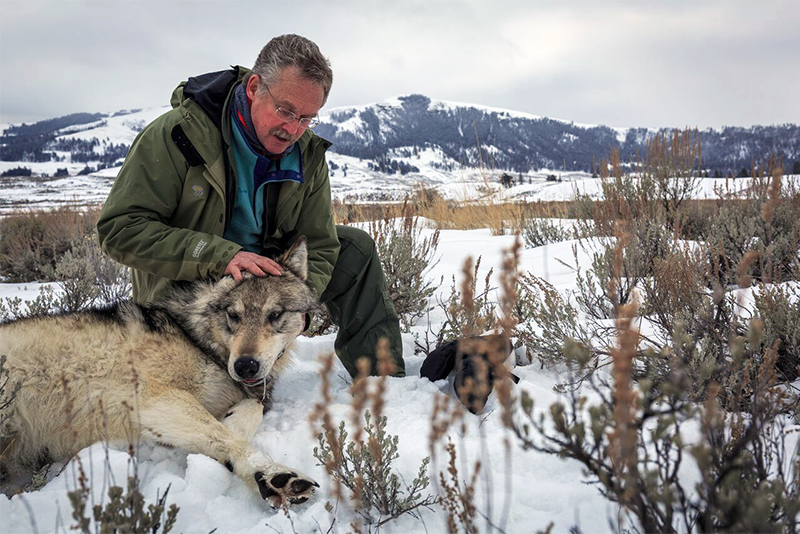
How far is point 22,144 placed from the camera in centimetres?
19212

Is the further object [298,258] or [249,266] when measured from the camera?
[298,258]

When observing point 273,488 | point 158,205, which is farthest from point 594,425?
point 158,205

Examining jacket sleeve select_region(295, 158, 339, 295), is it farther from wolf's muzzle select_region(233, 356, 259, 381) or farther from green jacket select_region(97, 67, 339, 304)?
wolf's muzzle select_region(233, 356, 259, 381)

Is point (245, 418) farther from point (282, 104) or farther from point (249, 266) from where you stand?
point (282, 104)

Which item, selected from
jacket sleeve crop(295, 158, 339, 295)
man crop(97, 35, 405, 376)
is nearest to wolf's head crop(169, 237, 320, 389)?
man crop(97, 35, 405, 376)

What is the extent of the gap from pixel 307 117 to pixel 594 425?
2.40 m

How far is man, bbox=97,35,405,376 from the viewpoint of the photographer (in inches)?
100.0

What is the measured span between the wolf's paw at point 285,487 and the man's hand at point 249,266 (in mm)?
1075

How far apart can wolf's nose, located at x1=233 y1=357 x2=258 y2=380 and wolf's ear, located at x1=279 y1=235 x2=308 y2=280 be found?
2.21 feet

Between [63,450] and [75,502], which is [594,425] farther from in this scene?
[63,450]

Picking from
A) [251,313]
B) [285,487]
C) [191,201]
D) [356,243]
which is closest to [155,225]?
[191,201]

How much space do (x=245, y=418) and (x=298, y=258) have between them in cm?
95

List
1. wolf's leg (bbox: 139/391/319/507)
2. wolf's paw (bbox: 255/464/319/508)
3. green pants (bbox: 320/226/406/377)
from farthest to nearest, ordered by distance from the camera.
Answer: green pants (bbox: 320/226/406/377)
wolf's leg (bbox: 139/391/319/507)
wolf's paw (bbox: 255/464/319/508)

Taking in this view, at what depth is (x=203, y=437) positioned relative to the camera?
83.0 inches
